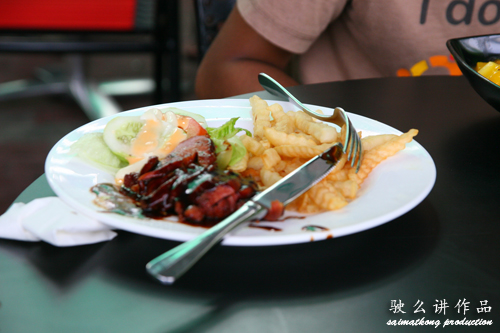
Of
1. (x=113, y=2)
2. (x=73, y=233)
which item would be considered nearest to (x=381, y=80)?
(x=73, y=233)

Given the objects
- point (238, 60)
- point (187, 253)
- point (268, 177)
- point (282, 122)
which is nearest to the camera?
point (187, 253)

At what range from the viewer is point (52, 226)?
632 millimetres

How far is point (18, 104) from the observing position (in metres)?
4.11

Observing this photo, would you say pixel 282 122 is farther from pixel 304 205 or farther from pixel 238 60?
pixel 238 60

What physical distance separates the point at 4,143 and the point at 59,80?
1.10m

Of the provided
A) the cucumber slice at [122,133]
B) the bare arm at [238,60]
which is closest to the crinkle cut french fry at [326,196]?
the cucumber slice at [122,133]

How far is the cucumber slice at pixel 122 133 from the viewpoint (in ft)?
2.79

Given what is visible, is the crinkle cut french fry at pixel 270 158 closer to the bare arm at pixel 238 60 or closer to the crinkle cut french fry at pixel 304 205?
the crinkle cut french fry at pixel 304 205

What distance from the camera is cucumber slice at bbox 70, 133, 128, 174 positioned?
81 centimetres

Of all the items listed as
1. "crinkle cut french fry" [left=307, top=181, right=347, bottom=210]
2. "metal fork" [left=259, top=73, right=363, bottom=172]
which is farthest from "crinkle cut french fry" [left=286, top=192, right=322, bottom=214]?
"metal fork" [left=259, top=73, right=363, bottom=172]

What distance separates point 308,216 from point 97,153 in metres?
0.41

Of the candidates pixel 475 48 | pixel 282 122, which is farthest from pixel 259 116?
pixel 475 48

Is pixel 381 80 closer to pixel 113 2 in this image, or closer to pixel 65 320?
pixel 65 320

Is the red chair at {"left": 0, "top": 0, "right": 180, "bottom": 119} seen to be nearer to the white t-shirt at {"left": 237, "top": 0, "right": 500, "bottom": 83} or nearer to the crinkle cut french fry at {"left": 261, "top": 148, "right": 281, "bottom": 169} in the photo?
the white t-shirt at {"left": 237, "top": 0, "right": 500, "bottom": 83}
